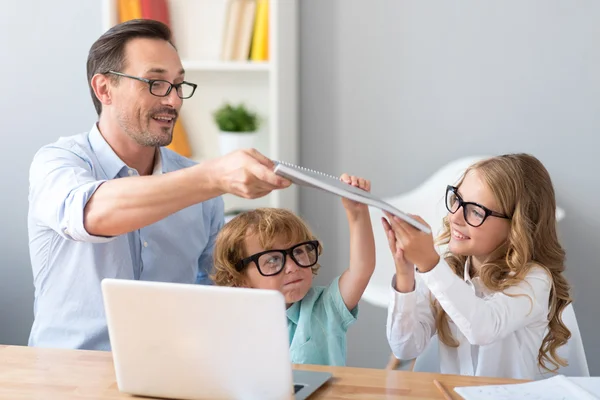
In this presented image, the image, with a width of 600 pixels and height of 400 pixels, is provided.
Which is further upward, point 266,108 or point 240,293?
point 266,108

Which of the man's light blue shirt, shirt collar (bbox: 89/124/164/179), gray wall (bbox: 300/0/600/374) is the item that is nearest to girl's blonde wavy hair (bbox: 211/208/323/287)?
the man's light blue shirt

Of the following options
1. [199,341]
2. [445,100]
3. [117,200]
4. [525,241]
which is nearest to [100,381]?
[199,341]

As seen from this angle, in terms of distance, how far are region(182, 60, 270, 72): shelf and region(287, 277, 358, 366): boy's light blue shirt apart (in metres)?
1.24

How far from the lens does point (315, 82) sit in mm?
3162

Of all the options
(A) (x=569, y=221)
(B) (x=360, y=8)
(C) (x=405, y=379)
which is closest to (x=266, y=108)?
(B) (x=360, y=8)

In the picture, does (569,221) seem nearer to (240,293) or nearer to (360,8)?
(360,8)

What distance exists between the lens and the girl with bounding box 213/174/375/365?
1.87 metres

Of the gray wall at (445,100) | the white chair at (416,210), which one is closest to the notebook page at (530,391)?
the white chair at (416,210)

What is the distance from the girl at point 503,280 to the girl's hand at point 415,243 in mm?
131

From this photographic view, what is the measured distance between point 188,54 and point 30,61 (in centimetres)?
78

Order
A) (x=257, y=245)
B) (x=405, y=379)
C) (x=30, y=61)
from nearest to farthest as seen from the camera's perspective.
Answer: (x=405, y=379) → (x=257, y=245) → (x=30, y=61)

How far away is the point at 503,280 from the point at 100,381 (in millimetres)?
978

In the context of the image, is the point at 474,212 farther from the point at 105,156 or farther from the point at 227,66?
the point at 227,66

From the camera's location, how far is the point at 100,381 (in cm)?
153
